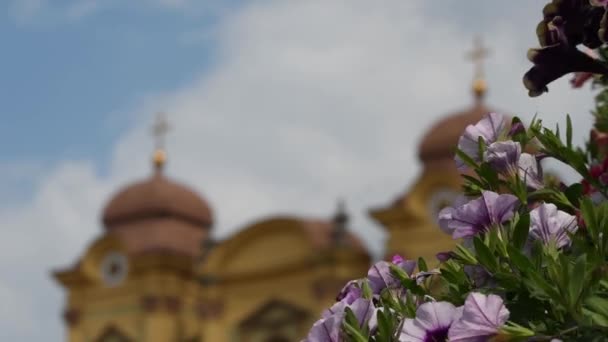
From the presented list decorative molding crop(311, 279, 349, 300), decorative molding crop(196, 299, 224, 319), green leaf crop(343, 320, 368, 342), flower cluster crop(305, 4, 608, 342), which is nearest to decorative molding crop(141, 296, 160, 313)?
decorative molding crop(196, 299, 224, 319)

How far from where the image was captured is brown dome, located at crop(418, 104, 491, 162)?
25.9 meters

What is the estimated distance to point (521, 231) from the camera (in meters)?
2.36

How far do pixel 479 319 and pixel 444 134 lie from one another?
24161 mm

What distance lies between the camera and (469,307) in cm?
220

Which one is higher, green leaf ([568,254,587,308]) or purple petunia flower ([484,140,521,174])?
purple petunia flower ([484,140,521,174])

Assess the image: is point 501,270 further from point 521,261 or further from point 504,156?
point 504,156

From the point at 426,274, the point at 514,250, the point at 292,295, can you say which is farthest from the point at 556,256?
the point at 292,295

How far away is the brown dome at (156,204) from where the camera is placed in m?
30.5

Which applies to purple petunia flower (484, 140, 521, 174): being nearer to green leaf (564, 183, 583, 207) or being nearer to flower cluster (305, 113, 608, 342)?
flower cluster (305, 113, 608, 342)

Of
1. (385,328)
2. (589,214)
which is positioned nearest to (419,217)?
(589,214)

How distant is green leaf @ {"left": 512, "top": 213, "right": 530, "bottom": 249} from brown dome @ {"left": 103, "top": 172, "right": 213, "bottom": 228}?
2823cm

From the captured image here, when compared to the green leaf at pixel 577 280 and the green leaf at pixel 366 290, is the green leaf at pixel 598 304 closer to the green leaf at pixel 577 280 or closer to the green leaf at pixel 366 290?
the green leaf at pixel 577 280

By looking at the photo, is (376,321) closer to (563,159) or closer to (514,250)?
(514,250)

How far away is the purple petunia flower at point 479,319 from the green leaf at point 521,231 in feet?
0.59
